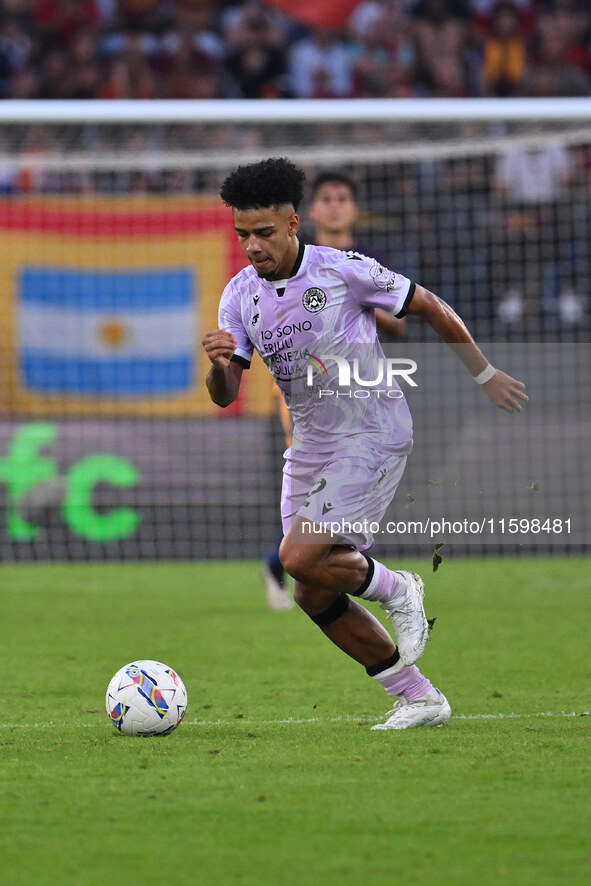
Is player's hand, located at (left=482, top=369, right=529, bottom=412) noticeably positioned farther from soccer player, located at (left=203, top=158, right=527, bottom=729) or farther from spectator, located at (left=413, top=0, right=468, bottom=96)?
spectator, located at (left=413, top=0, right=468, bottom=96)

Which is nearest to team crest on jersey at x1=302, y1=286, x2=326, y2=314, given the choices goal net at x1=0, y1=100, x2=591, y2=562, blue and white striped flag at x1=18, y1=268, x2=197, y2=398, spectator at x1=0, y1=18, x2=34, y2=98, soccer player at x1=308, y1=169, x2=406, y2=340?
soccer player at x1=308, y1=169, x2=406, y2=340

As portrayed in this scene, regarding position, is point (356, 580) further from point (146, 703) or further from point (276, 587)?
point (276, 587)

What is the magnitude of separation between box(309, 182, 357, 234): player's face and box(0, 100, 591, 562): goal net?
413 cm

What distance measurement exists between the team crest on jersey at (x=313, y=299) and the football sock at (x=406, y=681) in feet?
4.49

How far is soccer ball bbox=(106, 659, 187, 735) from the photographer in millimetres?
4895

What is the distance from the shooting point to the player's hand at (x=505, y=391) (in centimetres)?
510

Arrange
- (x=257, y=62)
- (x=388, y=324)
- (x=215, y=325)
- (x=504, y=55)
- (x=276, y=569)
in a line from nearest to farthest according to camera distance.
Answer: (x=388, y=324)
(x=276, y=569)
(x=215, y=325)
(x=257, y=62)
(x=504, y=55)

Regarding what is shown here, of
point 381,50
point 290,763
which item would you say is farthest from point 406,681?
point 381,50

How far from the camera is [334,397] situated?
16.9ft

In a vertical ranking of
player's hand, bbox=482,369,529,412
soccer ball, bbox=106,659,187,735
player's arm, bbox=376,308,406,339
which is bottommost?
soccer ball, bbox=106,659,187,735

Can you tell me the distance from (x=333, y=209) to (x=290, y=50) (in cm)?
1007

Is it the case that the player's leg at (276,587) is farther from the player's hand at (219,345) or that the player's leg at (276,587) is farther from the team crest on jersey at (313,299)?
the player's hand at (219,345)

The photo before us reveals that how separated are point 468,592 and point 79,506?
13.9 ft

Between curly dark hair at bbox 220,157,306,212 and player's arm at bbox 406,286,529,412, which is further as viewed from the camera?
player's arm at bbox 406,286,529,412
